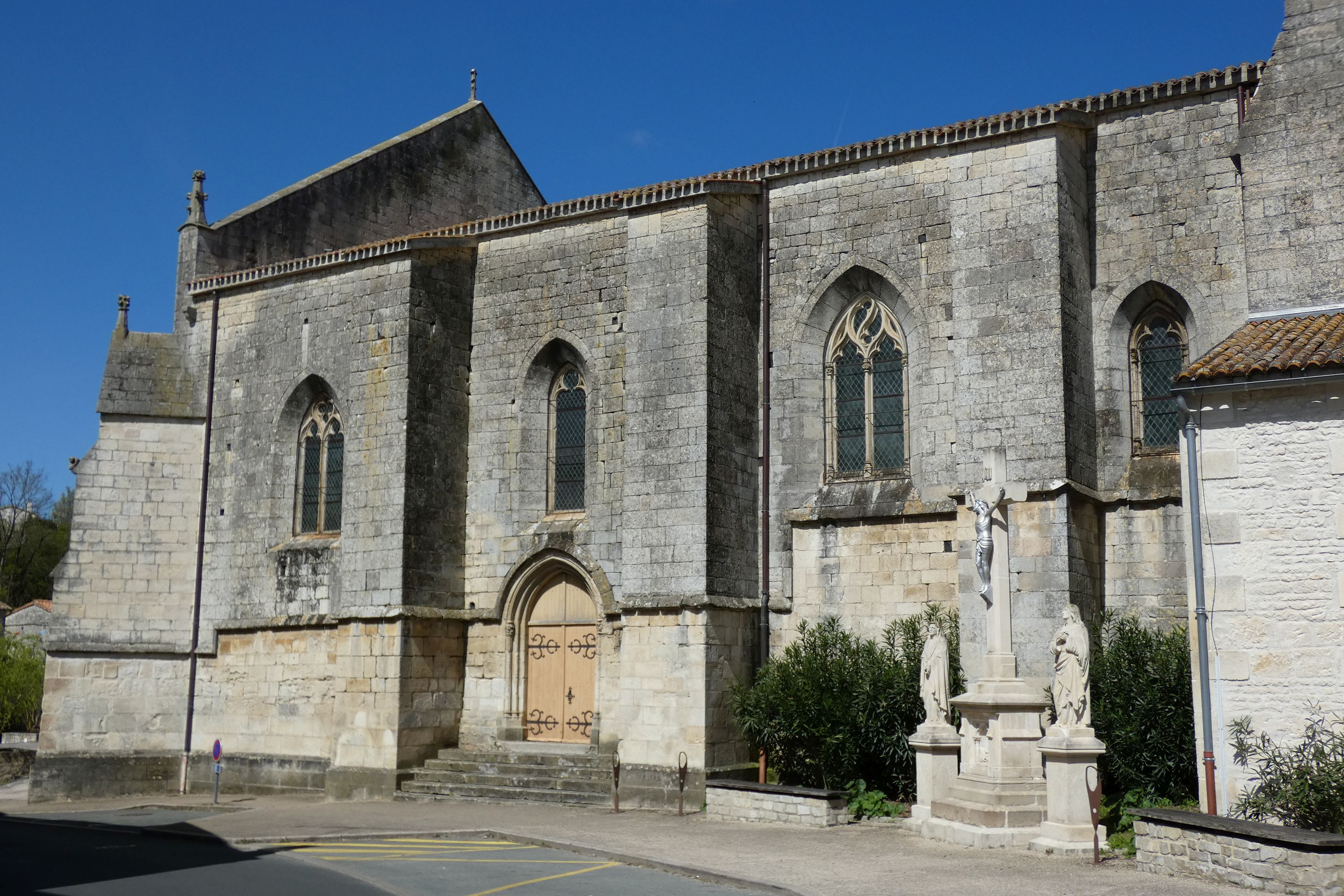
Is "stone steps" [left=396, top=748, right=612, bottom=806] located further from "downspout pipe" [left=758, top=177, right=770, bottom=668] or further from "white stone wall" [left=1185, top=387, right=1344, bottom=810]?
"white stone wall" [left=1185, top=387, right=1344, bottom=810]

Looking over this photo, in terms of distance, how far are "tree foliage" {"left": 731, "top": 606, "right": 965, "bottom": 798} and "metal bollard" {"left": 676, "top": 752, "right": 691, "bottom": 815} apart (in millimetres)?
780

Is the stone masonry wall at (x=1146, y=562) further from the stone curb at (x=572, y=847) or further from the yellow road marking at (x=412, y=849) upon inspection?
the yellow road marking at (x=412, y=849)

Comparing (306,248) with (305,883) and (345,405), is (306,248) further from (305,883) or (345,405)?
(305,883)

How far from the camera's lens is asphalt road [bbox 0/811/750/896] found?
9.66 metres

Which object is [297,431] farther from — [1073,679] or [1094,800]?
[1094,800]

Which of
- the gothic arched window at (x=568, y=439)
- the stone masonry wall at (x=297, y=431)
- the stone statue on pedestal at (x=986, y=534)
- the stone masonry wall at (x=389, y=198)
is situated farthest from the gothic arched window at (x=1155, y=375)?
the stone masonry wall at (x=389, y=198)

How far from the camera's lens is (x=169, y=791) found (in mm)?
18828

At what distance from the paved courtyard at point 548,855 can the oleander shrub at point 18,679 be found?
40.7 feet

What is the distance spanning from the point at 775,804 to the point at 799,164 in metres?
7.70

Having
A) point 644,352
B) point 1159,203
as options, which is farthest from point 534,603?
point 1159,203

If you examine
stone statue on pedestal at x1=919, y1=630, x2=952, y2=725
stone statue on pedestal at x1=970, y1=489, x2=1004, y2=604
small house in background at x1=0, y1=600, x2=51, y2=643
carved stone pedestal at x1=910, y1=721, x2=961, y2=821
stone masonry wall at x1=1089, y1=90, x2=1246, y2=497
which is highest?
stone masonry wall at x1=1089, y1=90, x2=1246, y2=497

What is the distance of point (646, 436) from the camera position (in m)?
15.5

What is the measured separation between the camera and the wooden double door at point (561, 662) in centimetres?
1684

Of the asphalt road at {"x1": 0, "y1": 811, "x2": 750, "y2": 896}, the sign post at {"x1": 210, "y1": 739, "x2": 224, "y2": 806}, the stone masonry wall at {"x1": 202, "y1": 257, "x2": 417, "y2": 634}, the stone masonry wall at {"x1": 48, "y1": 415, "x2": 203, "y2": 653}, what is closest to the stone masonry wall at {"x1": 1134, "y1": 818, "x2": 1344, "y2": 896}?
the asphalt road at {"x1": 0, "y1": 811, "x2": 750, "y2": 896}
